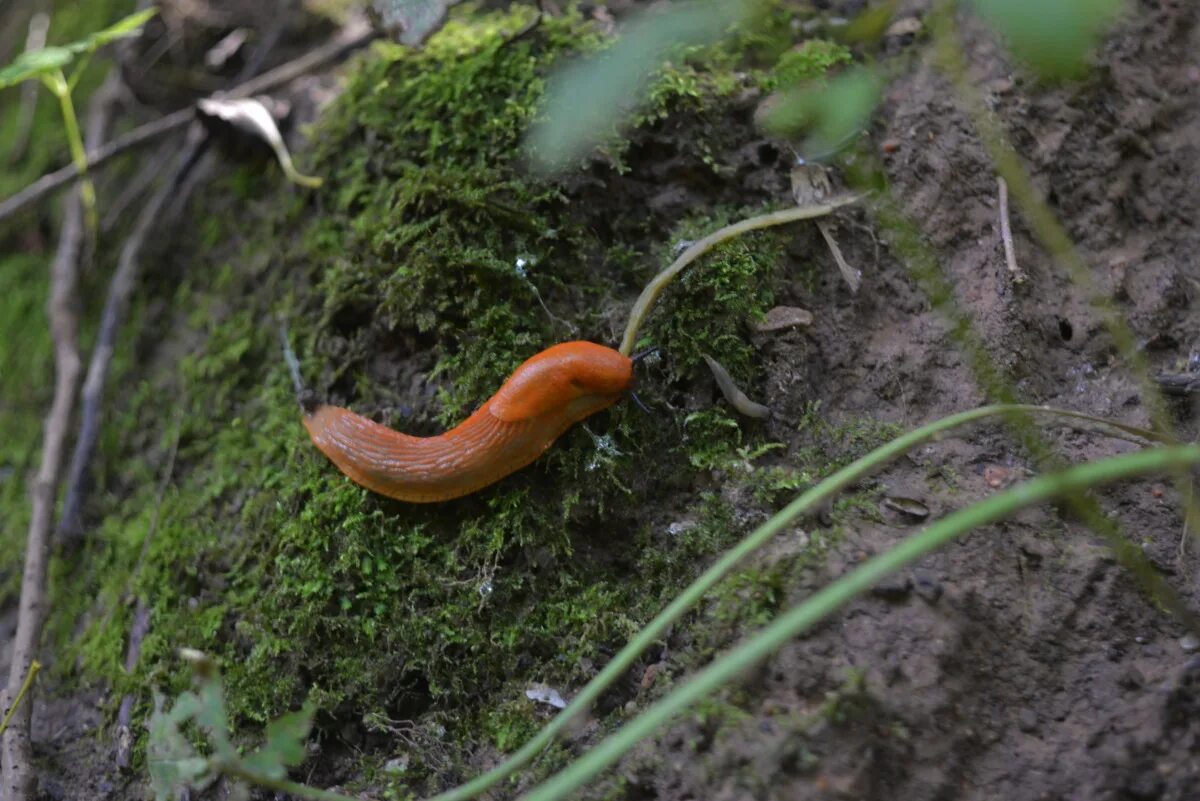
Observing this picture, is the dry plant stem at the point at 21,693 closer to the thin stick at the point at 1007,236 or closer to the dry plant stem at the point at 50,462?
the dry plant stem at the point at 50,462

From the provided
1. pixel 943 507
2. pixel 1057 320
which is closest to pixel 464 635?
pixel 943 507

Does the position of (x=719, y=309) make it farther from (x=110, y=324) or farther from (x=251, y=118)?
(x=110, y=324)

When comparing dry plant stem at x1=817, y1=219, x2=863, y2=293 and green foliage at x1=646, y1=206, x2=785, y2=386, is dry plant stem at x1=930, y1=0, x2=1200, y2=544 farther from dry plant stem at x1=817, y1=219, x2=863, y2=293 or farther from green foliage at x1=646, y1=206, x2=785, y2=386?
green foliage at x1=646, y1=206, x2=785, y2=386

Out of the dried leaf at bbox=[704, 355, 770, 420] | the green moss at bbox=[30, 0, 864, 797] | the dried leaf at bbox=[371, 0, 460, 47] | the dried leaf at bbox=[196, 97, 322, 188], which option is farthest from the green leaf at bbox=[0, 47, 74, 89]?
the dried leaf at bbox=[704, 355, 770, 420]

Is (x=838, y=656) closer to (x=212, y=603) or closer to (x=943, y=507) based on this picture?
(x=943, y=507)

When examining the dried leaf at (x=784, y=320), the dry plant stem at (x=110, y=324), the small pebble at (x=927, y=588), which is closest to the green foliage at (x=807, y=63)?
the dried leaf at (x=784, y=320)

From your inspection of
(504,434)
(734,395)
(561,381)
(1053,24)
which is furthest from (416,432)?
(1053,24)
